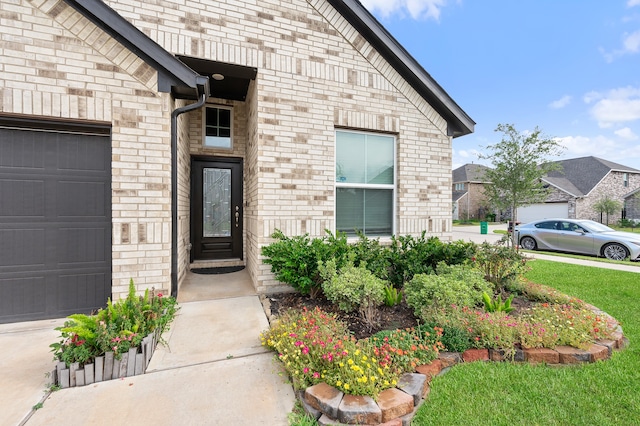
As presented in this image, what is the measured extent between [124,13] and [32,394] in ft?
15.1

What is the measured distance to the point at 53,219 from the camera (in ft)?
11.7

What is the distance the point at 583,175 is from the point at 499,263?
3363 centimetres

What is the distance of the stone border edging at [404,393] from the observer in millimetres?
1873

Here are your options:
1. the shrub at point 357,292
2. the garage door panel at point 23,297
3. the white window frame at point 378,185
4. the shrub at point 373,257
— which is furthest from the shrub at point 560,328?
the garage door panel at point 23,297

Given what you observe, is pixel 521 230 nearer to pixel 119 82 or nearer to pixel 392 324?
pixel 392 324

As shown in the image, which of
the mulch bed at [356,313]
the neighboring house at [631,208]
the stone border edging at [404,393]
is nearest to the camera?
the stone border edging at [404,393]

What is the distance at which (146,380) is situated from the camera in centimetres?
233

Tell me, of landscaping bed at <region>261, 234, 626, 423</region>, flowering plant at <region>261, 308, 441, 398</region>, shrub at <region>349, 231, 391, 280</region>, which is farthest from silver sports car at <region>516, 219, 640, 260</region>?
flowering plant at <region>261, 308, 441, 398</region>

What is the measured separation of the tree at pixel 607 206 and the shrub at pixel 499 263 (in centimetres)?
2884

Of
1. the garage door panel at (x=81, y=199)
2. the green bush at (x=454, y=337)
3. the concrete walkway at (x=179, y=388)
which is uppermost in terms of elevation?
the garage door panel at (x=81, y=199)

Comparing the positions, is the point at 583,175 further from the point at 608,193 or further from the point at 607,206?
the point at 607,206

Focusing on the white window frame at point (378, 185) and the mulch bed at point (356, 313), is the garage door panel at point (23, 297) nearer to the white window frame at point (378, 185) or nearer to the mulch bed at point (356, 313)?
the mulch bed at point (356, 313)

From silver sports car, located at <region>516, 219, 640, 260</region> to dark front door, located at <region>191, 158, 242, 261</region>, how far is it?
453 inches

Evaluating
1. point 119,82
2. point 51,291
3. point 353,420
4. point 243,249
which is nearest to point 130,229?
point 51,291
